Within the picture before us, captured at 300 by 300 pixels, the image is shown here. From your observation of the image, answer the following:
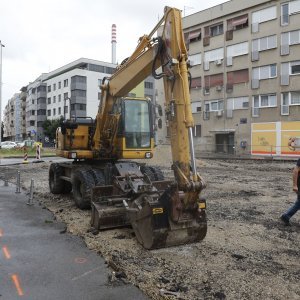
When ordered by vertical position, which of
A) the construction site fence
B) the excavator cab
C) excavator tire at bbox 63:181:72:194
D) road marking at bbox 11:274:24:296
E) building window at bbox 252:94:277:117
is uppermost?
building window at bbox 252:94:277:117

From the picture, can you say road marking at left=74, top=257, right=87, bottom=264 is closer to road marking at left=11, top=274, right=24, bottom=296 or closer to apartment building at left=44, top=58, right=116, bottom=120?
road marking at left=11, top=274, right=24, bottom=296

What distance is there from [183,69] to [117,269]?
3515 millimetres

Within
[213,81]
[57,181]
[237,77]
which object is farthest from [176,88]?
[213,81]

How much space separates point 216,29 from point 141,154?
38042 millimetres

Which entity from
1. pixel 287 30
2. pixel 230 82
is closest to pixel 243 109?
pixel 230 82

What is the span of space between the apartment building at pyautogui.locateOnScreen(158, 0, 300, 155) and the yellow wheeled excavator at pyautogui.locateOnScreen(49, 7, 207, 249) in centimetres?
2913

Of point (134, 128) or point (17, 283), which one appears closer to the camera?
point (17, 283)

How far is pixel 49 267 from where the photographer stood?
6.18 meters

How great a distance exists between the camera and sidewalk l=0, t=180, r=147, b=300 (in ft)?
17.0

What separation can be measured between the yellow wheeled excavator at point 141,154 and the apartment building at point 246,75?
29.1 m

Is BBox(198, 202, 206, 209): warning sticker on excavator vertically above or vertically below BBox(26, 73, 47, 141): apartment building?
below

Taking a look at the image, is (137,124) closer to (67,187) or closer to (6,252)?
(67,187)

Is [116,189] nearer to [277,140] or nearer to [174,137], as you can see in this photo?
[174,137]

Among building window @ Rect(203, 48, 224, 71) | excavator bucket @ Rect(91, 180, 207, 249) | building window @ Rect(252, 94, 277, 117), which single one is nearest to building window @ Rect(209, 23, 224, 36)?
building window @ Rect(203, 48, 224, 71)
